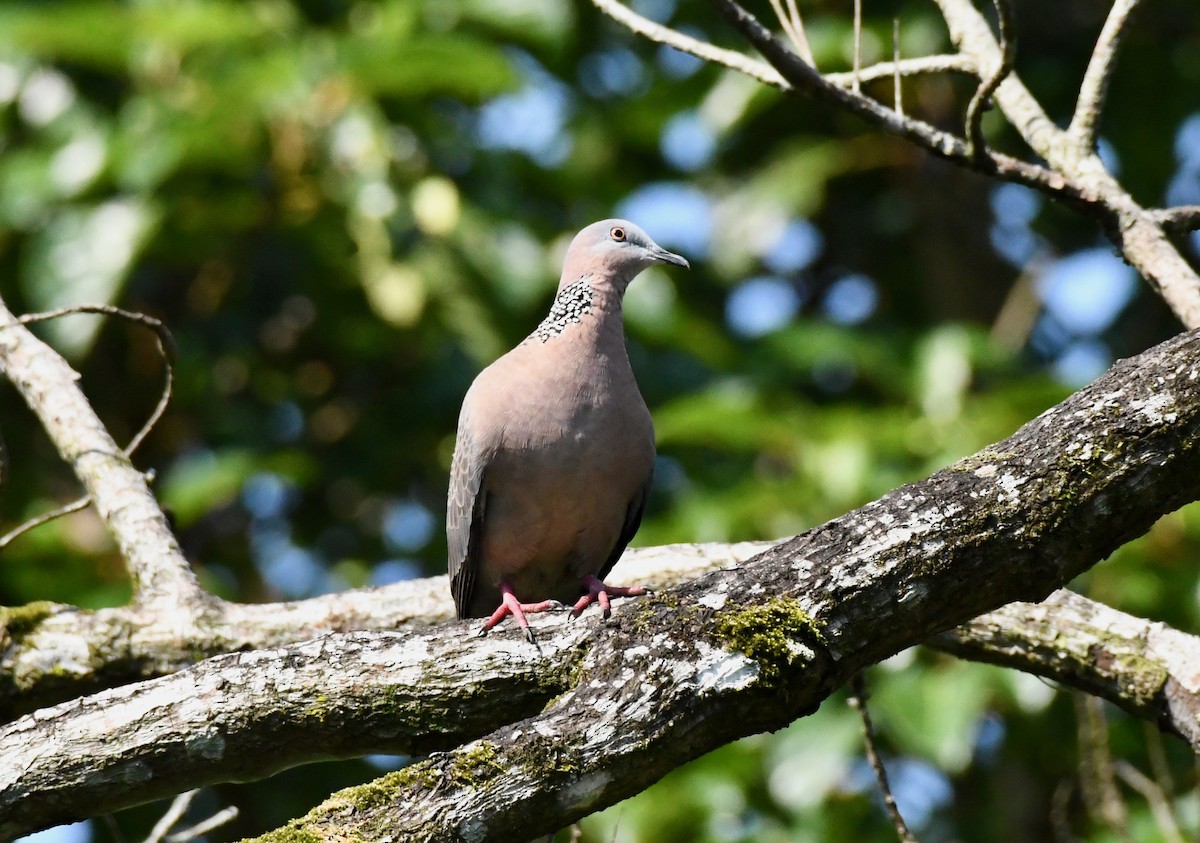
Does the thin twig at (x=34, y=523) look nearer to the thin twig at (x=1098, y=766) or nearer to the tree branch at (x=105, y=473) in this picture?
the tree branch at (x=105, y=473)

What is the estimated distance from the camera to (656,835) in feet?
22.0

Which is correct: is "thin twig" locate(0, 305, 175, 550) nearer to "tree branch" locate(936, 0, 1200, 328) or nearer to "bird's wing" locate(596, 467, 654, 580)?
"bird's wing" locate(596, 467, 654, 580)

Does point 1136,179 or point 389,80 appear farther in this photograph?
point 1136,179

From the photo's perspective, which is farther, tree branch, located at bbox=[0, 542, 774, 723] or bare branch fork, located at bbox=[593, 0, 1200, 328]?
tree branch, located at bbox=[0, 542, 774, 723]

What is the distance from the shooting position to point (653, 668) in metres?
3.00

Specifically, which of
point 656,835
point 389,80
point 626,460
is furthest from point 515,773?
point 389,80

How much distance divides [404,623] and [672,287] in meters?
3.19

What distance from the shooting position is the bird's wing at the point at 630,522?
498cm

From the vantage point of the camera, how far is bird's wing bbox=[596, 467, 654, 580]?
498cm

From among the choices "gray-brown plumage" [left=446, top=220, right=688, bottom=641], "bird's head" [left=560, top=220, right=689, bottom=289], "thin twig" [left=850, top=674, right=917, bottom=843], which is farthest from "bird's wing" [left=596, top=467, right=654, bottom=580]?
"thin twig" [left=850, top=674, right=917, bottom=843]

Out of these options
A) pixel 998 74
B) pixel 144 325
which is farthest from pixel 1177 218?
pixel 144 325

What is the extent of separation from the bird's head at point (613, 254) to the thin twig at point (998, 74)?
4.94ft

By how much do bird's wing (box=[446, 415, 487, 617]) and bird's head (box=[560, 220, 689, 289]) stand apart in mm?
744

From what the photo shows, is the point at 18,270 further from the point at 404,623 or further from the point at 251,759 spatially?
the point at 251,759
